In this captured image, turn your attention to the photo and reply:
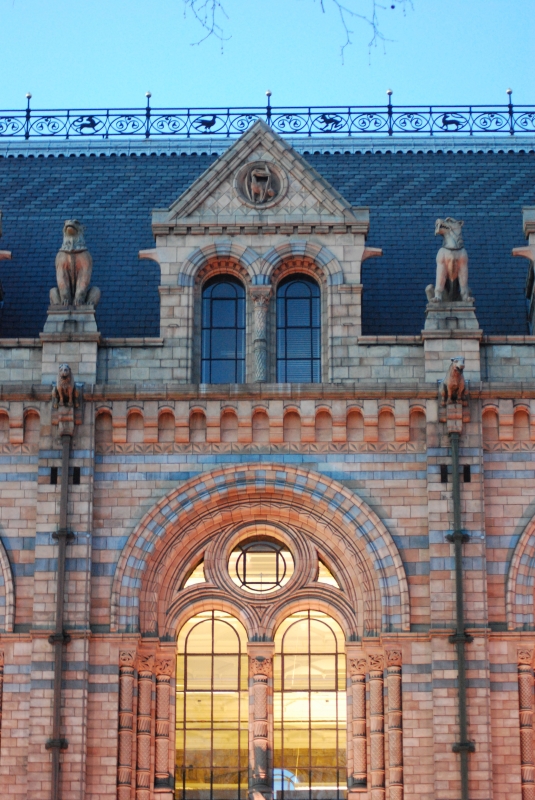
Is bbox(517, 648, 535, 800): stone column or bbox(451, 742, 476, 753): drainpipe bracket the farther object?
bbox(517, 648, 535, 800): stone column

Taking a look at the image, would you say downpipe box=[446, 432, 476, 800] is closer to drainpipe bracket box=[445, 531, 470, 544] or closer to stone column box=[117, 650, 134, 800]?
drainpipe bracket box=[445, 531, 470, 544]

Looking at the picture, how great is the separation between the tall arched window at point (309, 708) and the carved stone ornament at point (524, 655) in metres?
3.35

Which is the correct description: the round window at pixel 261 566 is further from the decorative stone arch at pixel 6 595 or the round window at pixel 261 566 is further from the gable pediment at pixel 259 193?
the gable pediment at pixel 259 193

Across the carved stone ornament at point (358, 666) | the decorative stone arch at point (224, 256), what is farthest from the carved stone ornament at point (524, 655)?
the decorative stone arch at point (224, 256)

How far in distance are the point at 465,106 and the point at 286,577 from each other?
616 inches

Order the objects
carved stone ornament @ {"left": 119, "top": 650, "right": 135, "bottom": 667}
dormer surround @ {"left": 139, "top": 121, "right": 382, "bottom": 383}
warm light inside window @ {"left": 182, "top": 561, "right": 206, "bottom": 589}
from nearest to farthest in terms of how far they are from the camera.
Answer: carved stone ornament @ {"left": 119, "top": 650, "right": 135, "bottom": 667}, warm light inside window @ {"left": 182, "top": 561, "right": 206, "bottom": 589}, dormer surround @ {"left": 139, "top": 121, "right": 382, "bottom": 383}

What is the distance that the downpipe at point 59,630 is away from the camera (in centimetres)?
3219

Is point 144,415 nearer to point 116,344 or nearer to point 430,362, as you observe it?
point 116,344

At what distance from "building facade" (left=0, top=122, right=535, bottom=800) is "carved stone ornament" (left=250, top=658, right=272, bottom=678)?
0.04 metres

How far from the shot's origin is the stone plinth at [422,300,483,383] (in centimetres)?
3481

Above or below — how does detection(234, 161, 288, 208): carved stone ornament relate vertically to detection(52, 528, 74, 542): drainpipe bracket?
above

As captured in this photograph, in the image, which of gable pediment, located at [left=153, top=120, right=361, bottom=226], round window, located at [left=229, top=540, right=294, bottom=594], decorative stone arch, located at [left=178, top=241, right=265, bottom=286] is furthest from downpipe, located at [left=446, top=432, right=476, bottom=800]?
gable pediment, located at [left=153, top=120, right=361, bottom=226]

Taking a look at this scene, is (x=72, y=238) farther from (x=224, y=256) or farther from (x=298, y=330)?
(x=298, y=330)

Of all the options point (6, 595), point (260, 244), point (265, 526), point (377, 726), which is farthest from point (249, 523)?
point (260, 244)
